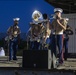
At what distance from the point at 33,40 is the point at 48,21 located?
2092 mm

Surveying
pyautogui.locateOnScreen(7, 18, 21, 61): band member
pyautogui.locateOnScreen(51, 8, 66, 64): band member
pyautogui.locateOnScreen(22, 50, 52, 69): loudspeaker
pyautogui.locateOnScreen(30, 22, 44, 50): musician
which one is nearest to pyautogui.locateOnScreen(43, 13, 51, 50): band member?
pyautogui.locateOnScreen(51, 8, 66, 64): band member

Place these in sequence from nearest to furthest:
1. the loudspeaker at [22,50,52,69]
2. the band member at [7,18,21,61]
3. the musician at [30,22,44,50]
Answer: the loudspeaker at [22,50,52,69] → the musician at [30,22,44,50] → the band member at [7,18,21,61]

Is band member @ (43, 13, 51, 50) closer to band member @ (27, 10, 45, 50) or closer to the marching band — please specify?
the marching band

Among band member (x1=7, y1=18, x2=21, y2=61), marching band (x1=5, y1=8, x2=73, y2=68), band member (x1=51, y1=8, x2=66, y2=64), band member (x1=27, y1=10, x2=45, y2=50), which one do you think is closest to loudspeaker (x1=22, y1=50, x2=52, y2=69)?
marching band (x1=5, y1=8, x2=73, y2=68)

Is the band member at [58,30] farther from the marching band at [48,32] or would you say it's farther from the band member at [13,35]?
the band member at [13,35]

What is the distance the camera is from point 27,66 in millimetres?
9742

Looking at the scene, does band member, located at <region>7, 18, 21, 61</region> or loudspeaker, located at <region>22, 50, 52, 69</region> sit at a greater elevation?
band member, located at <region>7, 18, 21, 61</region>

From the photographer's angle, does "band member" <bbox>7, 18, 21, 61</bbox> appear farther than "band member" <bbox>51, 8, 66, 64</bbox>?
Yes

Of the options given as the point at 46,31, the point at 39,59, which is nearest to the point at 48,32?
the point at 46,31

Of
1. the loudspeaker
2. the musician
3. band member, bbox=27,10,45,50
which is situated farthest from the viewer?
the musician

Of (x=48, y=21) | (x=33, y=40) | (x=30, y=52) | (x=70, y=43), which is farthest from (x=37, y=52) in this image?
(x=70, y=43)

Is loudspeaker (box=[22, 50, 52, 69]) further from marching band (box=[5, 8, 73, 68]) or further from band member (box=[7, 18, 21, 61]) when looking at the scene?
band member (box=[7, 18, 21, 61])

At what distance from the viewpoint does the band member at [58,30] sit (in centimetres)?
1116

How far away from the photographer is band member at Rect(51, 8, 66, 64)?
36.6 ft
